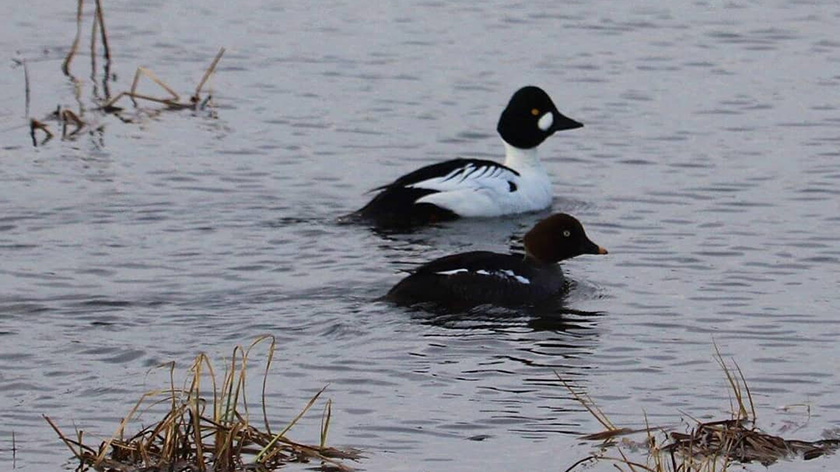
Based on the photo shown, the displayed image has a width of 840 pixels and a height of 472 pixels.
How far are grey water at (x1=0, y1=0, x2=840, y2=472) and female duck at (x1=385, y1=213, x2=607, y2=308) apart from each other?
23 centimetres

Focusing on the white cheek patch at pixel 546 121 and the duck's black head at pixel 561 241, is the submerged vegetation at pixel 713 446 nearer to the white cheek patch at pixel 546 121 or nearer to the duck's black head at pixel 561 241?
the duck's black head at pixel 561 241

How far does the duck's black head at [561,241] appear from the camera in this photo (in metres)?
12.6

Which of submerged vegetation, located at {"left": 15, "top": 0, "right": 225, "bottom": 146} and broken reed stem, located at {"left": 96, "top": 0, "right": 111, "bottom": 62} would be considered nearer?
submerged vegetation, located at {"left": 15, "top": 0, "right": 225, "bottom": 146}

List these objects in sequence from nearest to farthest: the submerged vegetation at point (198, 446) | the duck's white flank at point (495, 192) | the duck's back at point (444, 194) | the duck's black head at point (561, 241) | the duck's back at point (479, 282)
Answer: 1. the submerged vegetation at point (198, 446)
2. the duck's back at point (479, 282)
3. the duck's black head at point (561, 241)
4. the duck's back at point (444, 194)
5. the duck's white flank at point (495, 192)

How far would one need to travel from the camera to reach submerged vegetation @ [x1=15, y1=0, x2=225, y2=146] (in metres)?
16.8

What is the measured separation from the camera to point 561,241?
1260 centimetres

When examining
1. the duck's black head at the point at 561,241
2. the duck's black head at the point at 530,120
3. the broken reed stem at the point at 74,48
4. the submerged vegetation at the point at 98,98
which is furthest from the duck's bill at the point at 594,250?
the broken reed stem at the point at 74,48

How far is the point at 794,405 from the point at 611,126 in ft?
26.6

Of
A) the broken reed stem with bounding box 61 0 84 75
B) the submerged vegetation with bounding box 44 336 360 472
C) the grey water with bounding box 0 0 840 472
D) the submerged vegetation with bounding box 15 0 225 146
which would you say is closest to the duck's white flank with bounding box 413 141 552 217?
the grey water with bounding box 0 0 840 472

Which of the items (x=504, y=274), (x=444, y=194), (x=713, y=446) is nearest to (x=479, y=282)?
(x=504, y=274)

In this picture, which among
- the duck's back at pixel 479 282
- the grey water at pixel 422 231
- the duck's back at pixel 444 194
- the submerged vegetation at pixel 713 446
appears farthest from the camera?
the duck's back at pixel 444 194

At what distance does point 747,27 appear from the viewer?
20781mm

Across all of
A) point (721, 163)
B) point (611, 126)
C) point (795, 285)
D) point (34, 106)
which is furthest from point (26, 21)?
point (795, 285)

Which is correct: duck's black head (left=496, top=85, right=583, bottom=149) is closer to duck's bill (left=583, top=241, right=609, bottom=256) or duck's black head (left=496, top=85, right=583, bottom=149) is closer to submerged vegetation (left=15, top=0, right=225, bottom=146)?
submerged vegetation (left=15, top=0, right=225, bottom=146)
